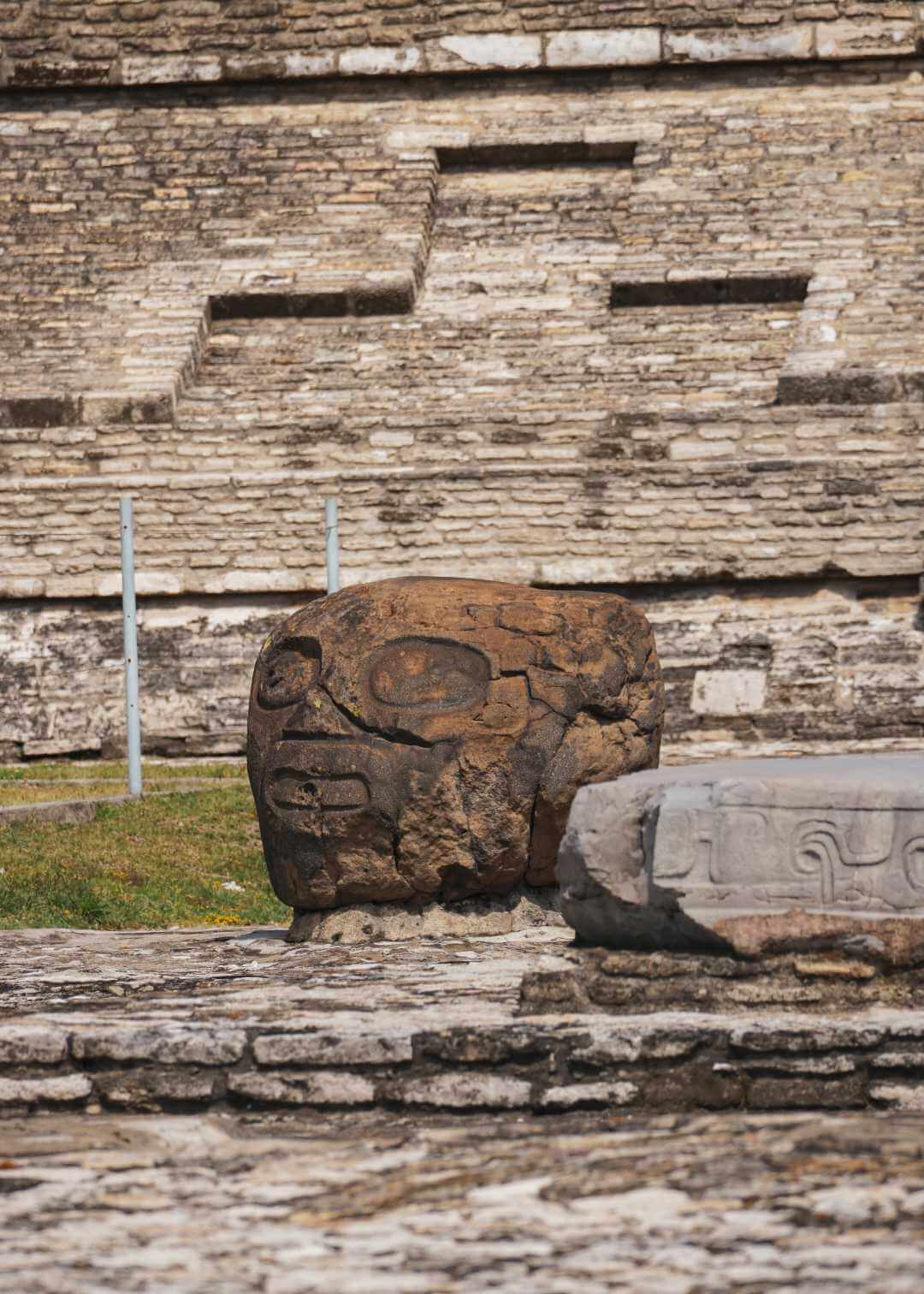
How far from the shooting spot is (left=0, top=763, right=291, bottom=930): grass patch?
26.0ft

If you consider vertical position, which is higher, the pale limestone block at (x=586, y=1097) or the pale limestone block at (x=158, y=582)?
the pale limestone block at (x=158, y=582)

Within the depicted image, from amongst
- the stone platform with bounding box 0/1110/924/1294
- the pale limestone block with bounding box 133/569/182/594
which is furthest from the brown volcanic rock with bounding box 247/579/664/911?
the pale limestone block with bounding box 133/569/182/594

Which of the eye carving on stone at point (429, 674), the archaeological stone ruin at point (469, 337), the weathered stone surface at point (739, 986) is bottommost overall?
the weathered stone surface at point (739, 986)

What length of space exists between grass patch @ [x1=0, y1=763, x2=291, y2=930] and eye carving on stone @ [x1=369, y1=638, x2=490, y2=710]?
6.95ft

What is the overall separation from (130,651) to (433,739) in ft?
15.3

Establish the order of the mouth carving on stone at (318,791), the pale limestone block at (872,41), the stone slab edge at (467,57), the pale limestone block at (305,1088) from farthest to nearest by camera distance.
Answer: the stone slab edge at (467,57) < the pale limestone block at (872,41) < the mouth carving on stone at (318,791) < the pale limestone block at (305,1088)

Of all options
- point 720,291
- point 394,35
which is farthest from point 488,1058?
point 394,35

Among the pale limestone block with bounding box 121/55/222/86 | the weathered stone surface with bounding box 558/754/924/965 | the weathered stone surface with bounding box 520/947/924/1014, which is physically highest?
the pale limestone block with bounding box 121/55/222/86

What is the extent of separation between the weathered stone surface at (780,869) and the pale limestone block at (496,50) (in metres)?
13.2

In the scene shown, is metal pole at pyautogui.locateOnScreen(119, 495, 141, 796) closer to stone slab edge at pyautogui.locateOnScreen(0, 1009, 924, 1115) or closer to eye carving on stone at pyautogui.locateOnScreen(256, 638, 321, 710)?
eye carving on stone at pyautogui.locateOnScreen(256, 638, 321, 710)

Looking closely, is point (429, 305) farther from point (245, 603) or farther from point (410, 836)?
point (410, 836)

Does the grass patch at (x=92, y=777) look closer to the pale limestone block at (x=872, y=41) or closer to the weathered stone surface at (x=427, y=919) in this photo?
the weathered stone surface at (x=427, y=919)

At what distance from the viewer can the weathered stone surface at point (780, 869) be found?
4.75 m

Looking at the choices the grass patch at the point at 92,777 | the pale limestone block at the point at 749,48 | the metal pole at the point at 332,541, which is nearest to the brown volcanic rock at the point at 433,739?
the grass patch at the point at 92,777
